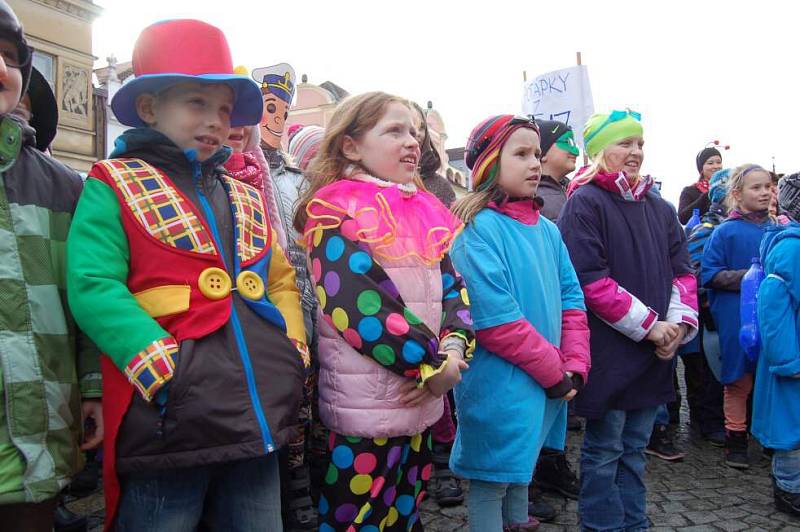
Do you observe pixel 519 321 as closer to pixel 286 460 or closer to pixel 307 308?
pixel 307 308

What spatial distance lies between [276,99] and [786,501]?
3.64 m

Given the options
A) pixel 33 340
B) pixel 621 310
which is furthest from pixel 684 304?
pixel 33 340

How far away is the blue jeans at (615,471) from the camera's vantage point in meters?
2.87

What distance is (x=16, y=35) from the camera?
5.61 ft

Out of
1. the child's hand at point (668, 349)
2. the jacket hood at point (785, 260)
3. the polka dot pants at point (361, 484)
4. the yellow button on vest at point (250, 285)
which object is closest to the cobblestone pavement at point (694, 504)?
the child's hand at point (668, 349)

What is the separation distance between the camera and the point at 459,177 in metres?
36.2

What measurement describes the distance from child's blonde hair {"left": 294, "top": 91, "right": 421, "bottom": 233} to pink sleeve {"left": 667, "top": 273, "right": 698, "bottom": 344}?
1696mm

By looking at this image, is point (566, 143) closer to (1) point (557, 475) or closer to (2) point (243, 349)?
(1) point (557, 475)

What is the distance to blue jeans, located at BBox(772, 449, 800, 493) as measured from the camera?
3.55 metres

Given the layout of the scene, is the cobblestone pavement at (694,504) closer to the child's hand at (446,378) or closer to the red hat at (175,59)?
the child's hand at (446,378)

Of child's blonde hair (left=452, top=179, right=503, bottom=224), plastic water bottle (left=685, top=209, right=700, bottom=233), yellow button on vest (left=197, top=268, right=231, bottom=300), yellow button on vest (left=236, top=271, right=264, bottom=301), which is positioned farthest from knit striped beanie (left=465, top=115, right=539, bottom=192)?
plastic water bottle (left=685, top=209, right=700, bottom=233)

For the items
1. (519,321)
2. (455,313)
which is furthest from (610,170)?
(455,313)

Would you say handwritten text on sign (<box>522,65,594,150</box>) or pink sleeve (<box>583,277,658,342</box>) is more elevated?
handwritten text on sign (<box>522,65,594,150</box>)

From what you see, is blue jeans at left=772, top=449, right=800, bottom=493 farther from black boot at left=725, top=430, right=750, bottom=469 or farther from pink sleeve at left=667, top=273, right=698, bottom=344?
pink sleeve at left=667, top=273, right=698, bottom=344
